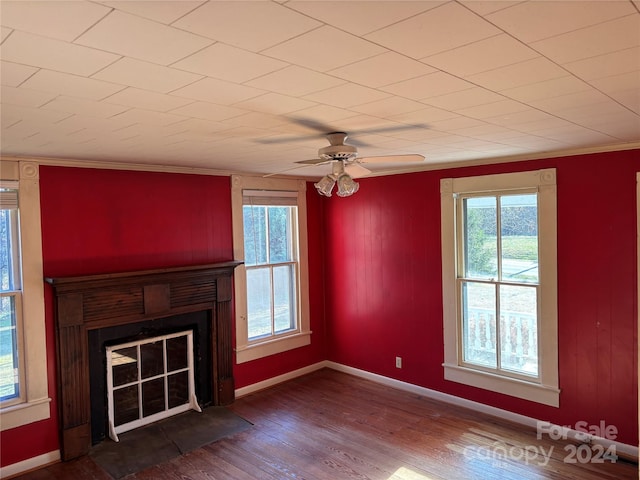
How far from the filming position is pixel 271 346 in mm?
5332

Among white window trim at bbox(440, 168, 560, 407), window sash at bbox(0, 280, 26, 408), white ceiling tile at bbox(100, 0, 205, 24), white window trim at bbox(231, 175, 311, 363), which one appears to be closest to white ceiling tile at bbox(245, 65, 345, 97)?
white ceiling tile at bbox(100, 0, 205, 24)

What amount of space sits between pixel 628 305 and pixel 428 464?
2.02m

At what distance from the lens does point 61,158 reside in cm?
366

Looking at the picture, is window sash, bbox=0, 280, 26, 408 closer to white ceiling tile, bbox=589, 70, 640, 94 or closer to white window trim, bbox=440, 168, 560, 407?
white window trim, bbox=440, 168, 560, 407

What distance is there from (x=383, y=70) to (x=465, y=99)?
62 centimetres

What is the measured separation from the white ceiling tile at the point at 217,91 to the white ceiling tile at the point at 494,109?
43.2 inches

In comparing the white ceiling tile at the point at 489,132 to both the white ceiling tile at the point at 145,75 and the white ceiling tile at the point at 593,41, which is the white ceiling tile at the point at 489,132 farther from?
the white ceiling tile at the point at 145,75

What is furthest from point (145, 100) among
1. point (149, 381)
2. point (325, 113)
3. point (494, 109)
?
point (149, 381)

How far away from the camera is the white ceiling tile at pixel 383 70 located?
156 cm

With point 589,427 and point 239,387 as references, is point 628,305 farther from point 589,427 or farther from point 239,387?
point 239,387

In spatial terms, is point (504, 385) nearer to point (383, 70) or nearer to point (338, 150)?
point (338, 150)

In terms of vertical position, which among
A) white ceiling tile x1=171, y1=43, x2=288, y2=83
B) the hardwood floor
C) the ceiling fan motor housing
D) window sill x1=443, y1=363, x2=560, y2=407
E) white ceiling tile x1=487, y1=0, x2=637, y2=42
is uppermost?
white ceiling tile x1=171, y1=43, x2=288, y2=83

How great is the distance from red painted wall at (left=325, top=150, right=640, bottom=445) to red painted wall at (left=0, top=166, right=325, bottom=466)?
1454 millimetres

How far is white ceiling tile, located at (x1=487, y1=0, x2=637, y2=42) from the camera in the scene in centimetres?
119
